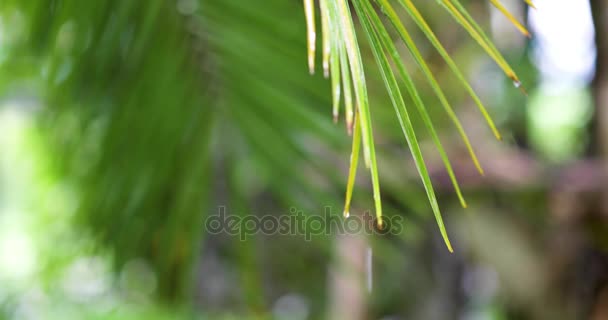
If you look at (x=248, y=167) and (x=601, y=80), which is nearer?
(x=248, y=167)

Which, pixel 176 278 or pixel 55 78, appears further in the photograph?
pixel 176 278

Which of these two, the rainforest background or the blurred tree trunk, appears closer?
the rainforest background

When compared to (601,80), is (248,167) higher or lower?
higher

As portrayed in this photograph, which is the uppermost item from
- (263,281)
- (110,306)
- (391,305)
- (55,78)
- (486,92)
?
(55,78)

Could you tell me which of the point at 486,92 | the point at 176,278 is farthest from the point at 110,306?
the point at 486,92

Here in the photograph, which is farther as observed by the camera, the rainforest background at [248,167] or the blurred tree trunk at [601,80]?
the blurred tree trunk at [601,80]

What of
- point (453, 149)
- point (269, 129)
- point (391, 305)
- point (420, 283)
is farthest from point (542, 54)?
point (269, 129)

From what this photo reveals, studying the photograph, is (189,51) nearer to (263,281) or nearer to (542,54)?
(542,54)

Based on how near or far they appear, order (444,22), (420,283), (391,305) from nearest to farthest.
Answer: (444,22) → (420,283) → (391,305)

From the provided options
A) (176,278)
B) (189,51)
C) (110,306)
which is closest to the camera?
(189,51)

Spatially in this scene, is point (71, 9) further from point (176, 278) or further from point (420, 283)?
point (420, 283)

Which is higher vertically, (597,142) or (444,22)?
(444,22)
